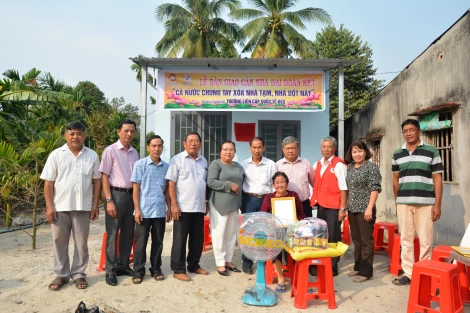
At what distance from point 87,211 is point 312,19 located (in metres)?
16.0

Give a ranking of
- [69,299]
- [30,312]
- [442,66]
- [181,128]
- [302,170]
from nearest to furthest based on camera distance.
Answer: [30,312], [69,299], [302,170], [442,66], [181,128]

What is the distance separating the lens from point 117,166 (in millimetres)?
4133

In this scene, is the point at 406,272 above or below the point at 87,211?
below

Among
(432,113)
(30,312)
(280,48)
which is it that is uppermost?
(280,48)

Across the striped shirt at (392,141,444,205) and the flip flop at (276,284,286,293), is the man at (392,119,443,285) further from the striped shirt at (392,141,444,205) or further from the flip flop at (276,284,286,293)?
the flip flop at (276,284,286,293)

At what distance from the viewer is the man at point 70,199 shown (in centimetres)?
383

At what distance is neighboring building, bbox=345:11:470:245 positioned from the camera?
534cm

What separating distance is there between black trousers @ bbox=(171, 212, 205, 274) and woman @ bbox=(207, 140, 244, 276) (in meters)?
0.18

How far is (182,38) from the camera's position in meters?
17.7

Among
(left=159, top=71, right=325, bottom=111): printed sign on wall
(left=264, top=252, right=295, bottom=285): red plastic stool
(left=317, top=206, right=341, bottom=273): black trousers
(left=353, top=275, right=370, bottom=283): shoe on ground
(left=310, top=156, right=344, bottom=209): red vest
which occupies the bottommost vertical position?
(left=353, top=275, right=370, bottom=283): shoe on ground

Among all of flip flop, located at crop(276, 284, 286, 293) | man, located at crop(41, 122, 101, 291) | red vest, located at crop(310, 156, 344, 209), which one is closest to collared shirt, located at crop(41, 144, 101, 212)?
man, located at crop(41, 122, 101, 291)

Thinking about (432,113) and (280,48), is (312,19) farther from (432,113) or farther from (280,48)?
(432,113)

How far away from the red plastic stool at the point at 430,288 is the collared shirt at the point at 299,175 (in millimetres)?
1484

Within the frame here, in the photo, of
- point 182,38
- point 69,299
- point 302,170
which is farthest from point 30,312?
point 182,38
